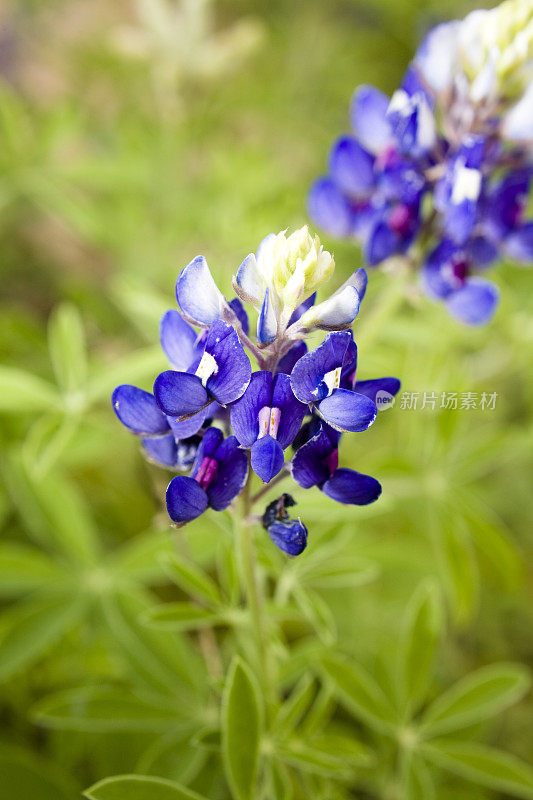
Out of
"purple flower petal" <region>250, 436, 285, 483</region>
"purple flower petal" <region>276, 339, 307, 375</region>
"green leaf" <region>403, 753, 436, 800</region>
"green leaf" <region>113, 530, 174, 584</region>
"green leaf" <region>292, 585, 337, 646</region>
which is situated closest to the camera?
"purple flower petal" <region>250, 436, 285, 483</region>

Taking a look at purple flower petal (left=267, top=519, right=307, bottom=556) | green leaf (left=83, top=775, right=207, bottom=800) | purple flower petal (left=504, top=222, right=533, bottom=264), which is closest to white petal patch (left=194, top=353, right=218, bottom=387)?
purple flower petal (left=267, top=519, right=307, bottom=556)

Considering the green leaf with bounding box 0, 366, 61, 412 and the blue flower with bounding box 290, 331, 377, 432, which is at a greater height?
the green leaf with bounding box 0, 366, 61, 412

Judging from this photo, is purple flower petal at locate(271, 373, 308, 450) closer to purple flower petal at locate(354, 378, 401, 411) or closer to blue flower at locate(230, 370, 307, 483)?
blue flower at locate(230, 370, 307, 483)

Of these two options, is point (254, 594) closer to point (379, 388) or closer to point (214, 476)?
point (214, 476)

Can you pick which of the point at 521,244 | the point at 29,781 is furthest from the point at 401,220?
the point at 29,781

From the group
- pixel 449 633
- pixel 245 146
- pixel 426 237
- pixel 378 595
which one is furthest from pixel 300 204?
pixel 449 633

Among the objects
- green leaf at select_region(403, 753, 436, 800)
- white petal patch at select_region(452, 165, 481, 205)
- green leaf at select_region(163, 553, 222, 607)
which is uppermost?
white petal patch at select_region(452, 165, 481, 205)

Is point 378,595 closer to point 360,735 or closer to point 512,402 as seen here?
point 360,735
